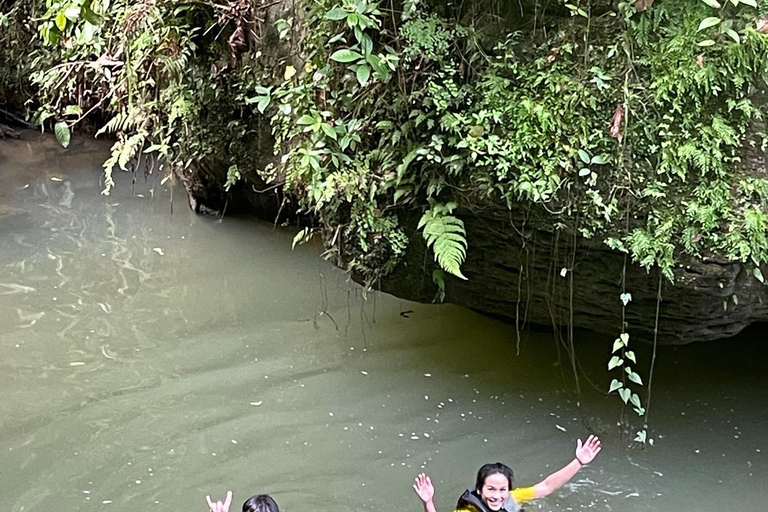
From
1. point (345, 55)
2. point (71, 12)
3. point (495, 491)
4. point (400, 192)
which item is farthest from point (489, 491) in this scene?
point (71, 12)

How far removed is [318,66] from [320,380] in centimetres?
205

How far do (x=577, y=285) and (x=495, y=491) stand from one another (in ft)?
4.17

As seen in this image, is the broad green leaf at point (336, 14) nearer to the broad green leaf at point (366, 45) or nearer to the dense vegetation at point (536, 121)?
the dense vegetation at point (536, 121)

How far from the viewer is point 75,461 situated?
14.0ft

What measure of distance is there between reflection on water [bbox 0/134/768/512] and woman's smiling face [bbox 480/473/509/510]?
574 mm

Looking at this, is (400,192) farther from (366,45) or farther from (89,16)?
(89,16)

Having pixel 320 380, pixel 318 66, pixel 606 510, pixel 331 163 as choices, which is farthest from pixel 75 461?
pixel 606 510

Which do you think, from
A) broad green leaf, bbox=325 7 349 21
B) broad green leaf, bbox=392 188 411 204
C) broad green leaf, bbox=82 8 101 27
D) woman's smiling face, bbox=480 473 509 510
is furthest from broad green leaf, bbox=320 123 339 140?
woman's smiling face, bbox=480 473 509 510

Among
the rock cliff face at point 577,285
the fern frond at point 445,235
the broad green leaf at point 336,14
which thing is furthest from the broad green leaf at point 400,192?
the broad green leaf at point 336,14

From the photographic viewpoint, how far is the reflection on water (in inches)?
163

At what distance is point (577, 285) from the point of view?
4.23 m

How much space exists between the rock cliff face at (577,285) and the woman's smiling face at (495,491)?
106 centimetres

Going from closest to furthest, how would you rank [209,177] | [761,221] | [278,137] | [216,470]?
[761,221] → [216,470] → [278,137] → [209,177]

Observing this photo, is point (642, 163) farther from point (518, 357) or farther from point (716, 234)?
point (518, 357)
